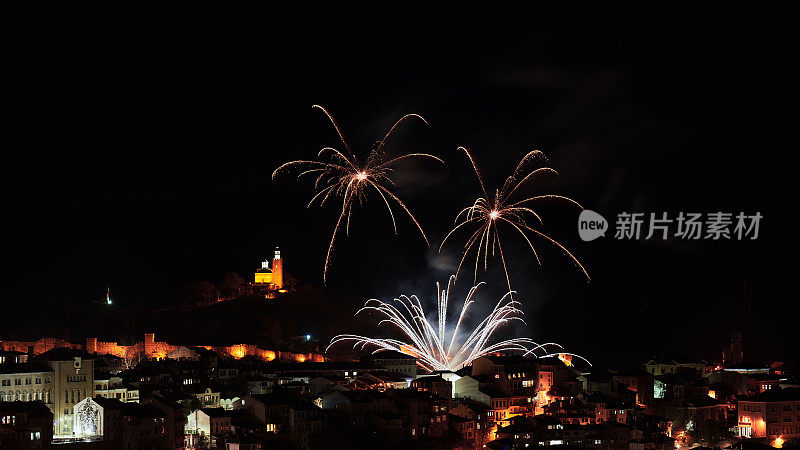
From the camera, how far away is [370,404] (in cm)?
1789

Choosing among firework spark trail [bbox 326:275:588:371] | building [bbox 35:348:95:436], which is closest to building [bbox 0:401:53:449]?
building [bbox 35:348:95:436]

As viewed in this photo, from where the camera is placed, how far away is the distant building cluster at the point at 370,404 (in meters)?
16.0

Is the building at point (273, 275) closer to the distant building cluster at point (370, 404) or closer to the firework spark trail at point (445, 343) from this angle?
the firework spark trail at point (445, 343)

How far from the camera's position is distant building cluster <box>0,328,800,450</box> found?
16.0 meters

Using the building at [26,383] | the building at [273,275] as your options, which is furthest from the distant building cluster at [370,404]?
the building at [273,275]

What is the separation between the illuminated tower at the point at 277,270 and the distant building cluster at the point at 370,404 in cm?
1125

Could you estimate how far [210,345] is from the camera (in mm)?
27062

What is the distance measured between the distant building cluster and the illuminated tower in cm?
1125

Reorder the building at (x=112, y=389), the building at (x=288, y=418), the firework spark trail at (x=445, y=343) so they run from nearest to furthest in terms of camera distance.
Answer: the building at (x=288, y=418), the building at (x=112, y=389), the firework spark trail at (x=445, y=343)

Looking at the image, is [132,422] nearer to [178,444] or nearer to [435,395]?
[178,444]

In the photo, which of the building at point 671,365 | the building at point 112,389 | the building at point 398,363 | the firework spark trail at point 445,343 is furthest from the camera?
A: the building at point 671,365

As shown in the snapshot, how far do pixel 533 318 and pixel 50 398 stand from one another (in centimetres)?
1668

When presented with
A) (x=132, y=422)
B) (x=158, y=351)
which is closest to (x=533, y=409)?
(x=132, y=422)

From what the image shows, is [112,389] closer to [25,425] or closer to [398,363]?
[25,425]
